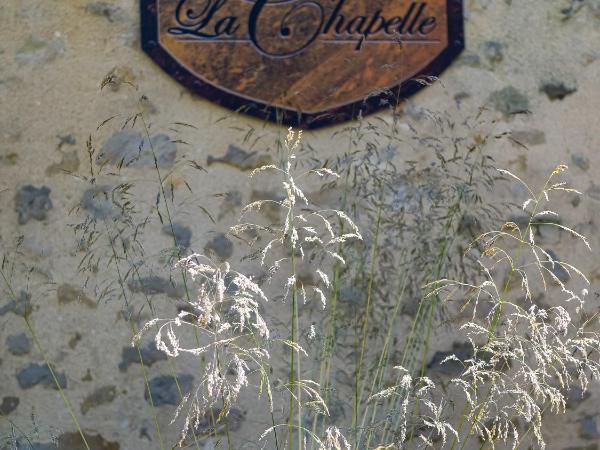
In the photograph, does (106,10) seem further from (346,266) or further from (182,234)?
(346,266)

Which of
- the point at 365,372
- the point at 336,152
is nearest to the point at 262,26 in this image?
the point at 336,152

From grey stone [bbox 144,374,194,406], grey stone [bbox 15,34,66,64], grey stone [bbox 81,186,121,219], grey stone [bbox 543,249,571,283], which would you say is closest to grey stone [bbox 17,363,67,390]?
grey stone [bbox 144,374,194,406]

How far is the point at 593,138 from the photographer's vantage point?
4199mm

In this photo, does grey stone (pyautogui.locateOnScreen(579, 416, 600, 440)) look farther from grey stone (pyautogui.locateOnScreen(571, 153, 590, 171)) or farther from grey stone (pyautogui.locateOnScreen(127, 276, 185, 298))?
grey stone (pyautogui.locateOnScreen(127, 276, 185, 298))

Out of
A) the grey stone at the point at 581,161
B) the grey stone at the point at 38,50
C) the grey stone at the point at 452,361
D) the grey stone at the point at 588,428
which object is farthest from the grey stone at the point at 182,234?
the grey stone at the point at 588,428

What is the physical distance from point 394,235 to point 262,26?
0.92 m

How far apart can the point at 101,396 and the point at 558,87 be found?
7.03 feet

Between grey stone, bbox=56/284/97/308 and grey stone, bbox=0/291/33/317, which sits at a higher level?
grey stone, bbox=56/284/97/308

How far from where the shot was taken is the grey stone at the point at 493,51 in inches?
161

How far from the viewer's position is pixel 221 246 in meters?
3.88

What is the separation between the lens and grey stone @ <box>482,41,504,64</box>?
4.09 m

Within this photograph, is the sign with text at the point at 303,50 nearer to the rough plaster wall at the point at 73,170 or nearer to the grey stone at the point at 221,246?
the rough plaster wall at the point at 73,170

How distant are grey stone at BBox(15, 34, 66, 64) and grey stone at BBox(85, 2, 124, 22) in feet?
0.56

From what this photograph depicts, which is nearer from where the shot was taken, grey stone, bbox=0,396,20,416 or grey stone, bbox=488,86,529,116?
grey stone, bbox=0,396,20,416
